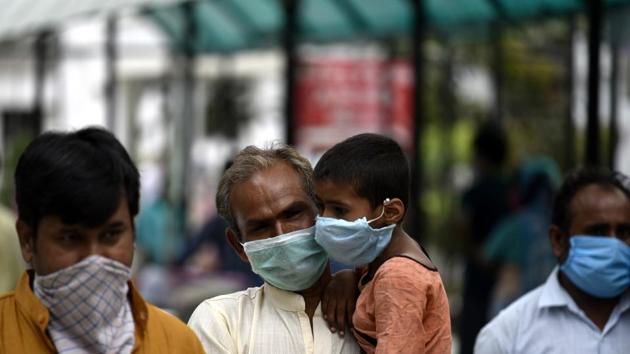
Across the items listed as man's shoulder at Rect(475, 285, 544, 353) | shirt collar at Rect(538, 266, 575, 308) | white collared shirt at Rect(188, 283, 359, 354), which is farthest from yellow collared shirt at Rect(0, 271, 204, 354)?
shirt collar at Rect(538, 266, 575, 308)

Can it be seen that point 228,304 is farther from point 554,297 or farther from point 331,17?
point 331,17

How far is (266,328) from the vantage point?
11.0ft

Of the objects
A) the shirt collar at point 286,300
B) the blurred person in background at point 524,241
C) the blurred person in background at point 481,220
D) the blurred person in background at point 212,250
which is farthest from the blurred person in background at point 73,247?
the blurred person in background at point 212,250

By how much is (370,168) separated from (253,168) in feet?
0.94

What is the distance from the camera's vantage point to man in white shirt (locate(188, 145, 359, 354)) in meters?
3.32

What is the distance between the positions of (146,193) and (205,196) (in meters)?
1.51

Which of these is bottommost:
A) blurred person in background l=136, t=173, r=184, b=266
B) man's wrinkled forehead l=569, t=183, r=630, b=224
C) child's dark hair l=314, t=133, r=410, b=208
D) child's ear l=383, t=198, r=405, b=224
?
blurred person in background l=136, t=173, r=184, b=266

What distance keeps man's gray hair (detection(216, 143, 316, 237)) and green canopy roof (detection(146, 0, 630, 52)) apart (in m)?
4.50

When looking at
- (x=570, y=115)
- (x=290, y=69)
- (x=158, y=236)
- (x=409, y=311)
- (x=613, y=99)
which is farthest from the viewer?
(x=158, y=236)

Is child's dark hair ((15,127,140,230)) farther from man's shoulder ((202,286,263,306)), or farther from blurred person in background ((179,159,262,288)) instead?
blurred person in background ((179,159,262,288))

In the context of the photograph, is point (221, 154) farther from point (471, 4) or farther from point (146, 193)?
point (471, 4)

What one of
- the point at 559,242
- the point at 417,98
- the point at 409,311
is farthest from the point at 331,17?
the point at 409,311

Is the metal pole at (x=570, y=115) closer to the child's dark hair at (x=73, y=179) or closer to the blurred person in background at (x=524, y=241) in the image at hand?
Result: the blurred person in background at (x=524, y=241)

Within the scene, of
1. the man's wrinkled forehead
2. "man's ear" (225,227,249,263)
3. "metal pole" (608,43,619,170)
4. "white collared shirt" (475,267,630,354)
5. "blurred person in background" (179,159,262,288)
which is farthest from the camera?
"blurred person in background" (179,159,262,288)
